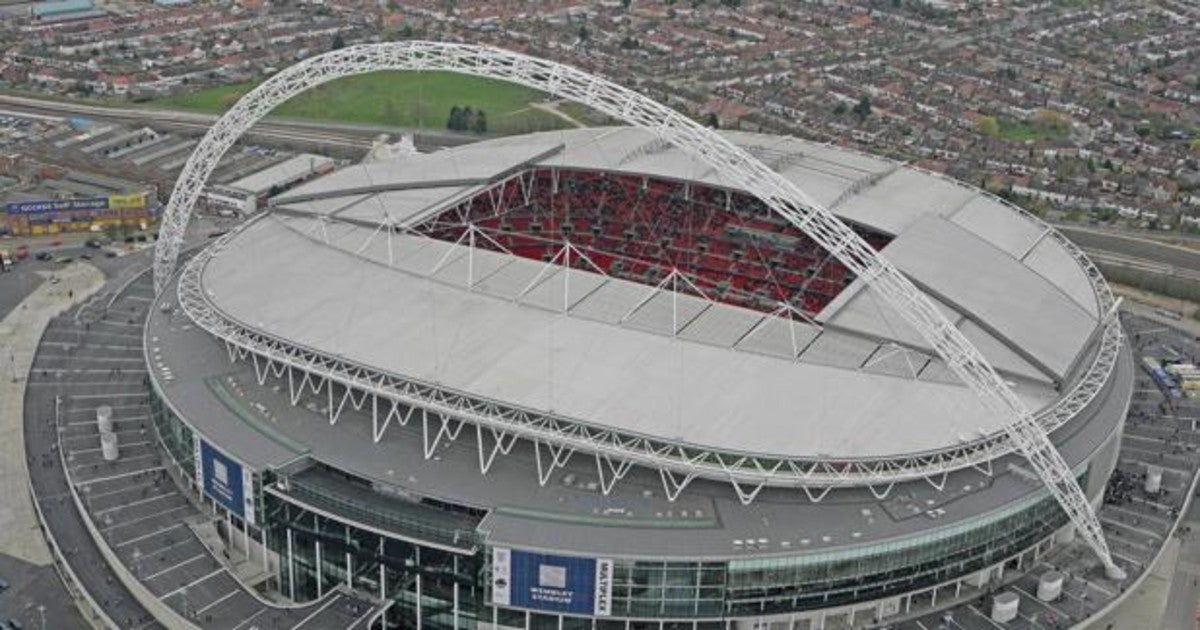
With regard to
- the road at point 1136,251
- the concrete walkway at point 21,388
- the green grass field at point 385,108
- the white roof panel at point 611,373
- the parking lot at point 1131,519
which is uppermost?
the white roof panel at point 611,373

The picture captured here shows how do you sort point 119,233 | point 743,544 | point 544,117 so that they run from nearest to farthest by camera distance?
point 743,544, point 119,233, point 544,117

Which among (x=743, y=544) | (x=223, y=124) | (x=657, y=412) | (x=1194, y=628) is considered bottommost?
(x=1194, y=628)

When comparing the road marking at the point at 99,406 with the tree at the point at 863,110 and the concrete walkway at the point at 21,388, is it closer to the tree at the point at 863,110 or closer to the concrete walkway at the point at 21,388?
the concrete walkway at the point at 21,388

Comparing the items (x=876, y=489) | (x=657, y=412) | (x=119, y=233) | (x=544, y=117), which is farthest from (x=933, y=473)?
(x=544, y=117)

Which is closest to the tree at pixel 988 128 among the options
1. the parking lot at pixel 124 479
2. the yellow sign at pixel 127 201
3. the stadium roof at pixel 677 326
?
the stadium roof at pixel 677 326

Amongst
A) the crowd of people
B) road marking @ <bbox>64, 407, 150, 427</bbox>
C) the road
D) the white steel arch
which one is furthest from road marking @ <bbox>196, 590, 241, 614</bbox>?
the road

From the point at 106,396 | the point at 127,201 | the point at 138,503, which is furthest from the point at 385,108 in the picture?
the point at 138,503

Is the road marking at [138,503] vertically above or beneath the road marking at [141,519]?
above

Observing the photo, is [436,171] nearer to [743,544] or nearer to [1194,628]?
[743,544]
